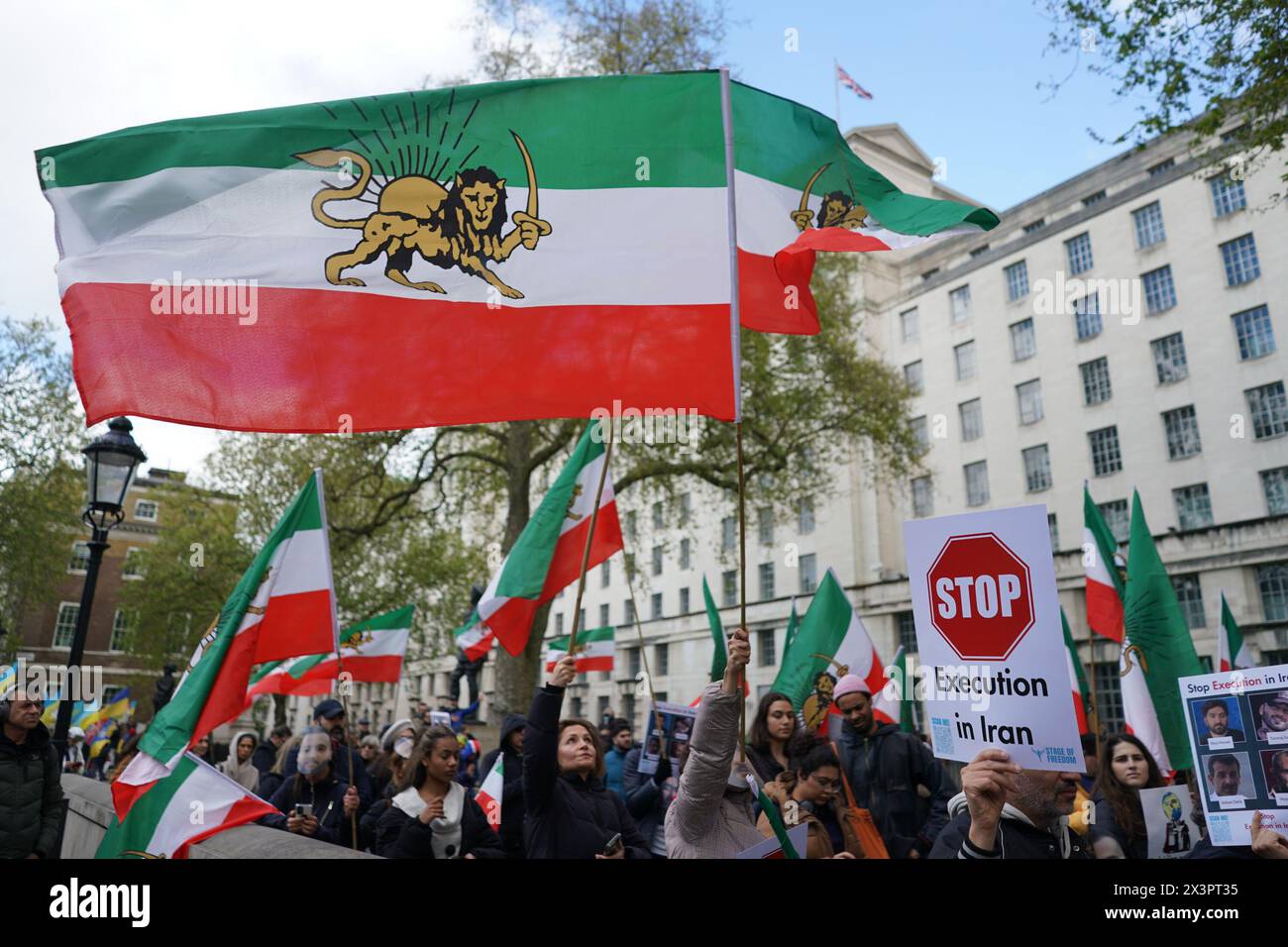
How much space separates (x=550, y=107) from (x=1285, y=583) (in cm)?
2933

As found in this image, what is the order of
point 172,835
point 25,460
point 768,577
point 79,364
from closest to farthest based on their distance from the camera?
point 79,364 < point 172,835 < point 25,460 < point 768,577

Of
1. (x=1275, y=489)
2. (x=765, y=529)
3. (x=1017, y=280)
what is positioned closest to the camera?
(x=1275, y=489)

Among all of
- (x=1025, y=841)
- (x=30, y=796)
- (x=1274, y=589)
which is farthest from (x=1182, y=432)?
(x=30, y=796)

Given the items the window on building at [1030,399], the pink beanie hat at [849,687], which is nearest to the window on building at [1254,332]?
the window on building at [1030,399]

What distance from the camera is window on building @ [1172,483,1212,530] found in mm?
28688

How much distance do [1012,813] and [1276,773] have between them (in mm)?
984

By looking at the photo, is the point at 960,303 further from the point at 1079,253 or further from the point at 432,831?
the point at 432,831

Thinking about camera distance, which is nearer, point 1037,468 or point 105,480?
point 105,480

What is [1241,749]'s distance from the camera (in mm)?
3209

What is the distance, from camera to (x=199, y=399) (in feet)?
13.2

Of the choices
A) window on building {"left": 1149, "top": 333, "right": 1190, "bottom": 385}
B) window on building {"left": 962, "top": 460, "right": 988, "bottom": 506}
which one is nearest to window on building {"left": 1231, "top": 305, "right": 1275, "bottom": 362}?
window on building {"left": 1149, "top": 333, "right": 1190, "bottom": 385}

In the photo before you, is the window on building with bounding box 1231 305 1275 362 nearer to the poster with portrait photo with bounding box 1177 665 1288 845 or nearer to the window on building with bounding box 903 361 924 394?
the window on building with bounding box 903 361 924 394

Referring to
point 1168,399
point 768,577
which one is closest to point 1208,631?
point 1168,399
